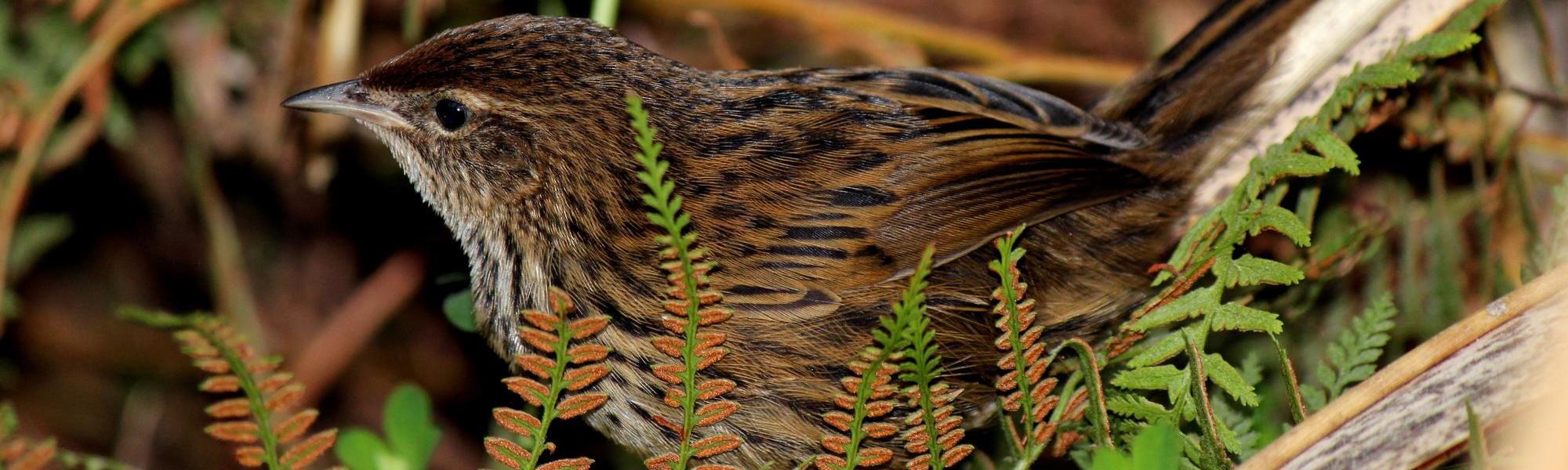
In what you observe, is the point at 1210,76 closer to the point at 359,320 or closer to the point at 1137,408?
the point at 1137,408

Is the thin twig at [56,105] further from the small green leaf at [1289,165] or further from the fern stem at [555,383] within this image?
the small green leaf at [1289,165]

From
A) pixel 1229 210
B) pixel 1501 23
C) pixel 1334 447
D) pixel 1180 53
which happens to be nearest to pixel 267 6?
pixel 1180 53

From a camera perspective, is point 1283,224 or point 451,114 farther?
point 451,114

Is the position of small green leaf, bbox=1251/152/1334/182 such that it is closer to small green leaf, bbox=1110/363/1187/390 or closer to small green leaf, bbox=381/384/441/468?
small green leaf, bbox=1110/363/1187/390

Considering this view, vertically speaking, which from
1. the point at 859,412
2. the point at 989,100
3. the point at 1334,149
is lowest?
the point at 859,412

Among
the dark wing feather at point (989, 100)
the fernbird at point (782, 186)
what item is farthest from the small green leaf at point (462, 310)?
the dark wing feather at point (989, 100)

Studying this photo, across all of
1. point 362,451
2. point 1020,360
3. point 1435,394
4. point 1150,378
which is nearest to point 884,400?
point 1020,360

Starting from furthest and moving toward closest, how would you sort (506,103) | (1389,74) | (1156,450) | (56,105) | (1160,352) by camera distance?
(56,105) < (506,103) < (1389,74) < (1160,352) < (1156,450)

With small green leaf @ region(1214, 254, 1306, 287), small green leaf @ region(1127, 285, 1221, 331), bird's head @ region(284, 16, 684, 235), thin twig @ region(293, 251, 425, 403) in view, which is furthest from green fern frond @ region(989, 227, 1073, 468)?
thin twig @ region(293, 251, 425, 403)
